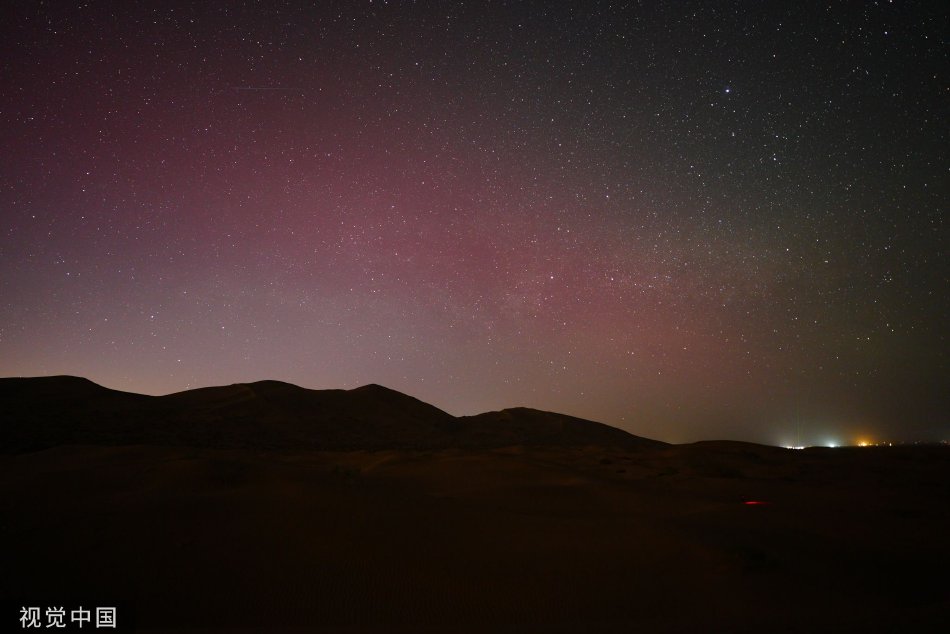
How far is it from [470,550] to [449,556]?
42 cm

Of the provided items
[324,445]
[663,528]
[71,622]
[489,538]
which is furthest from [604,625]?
[324,445]

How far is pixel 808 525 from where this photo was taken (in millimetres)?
10453

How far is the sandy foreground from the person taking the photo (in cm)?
603

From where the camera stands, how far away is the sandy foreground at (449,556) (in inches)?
237

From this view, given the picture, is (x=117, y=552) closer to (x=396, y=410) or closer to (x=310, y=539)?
(x=310, y=539)

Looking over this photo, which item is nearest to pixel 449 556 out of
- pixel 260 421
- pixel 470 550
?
pixel 470 550

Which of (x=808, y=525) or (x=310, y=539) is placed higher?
(x=310, y=539)

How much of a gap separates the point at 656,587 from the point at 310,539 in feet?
16.3

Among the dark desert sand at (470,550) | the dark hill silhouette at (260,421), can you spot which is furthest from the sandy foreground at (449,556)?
the dark hill silhouette at (260,421)

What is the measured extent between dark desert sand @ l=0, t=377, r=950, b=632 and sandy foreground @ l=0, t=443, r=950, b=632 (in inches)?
1.4

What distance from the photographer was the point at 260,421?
36.6 metres

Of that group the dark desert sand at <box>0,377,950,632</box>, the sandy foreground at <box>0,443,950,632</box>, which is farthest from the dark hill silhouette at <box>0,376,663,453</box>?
the sandy foreground at <box>0,443,950,632</box>

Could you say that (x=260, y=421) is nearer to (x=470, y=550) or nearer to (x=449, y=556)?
(x=470, y=550)

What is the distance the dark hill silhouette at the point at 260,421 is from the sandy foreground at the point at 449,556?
64.2 feet
